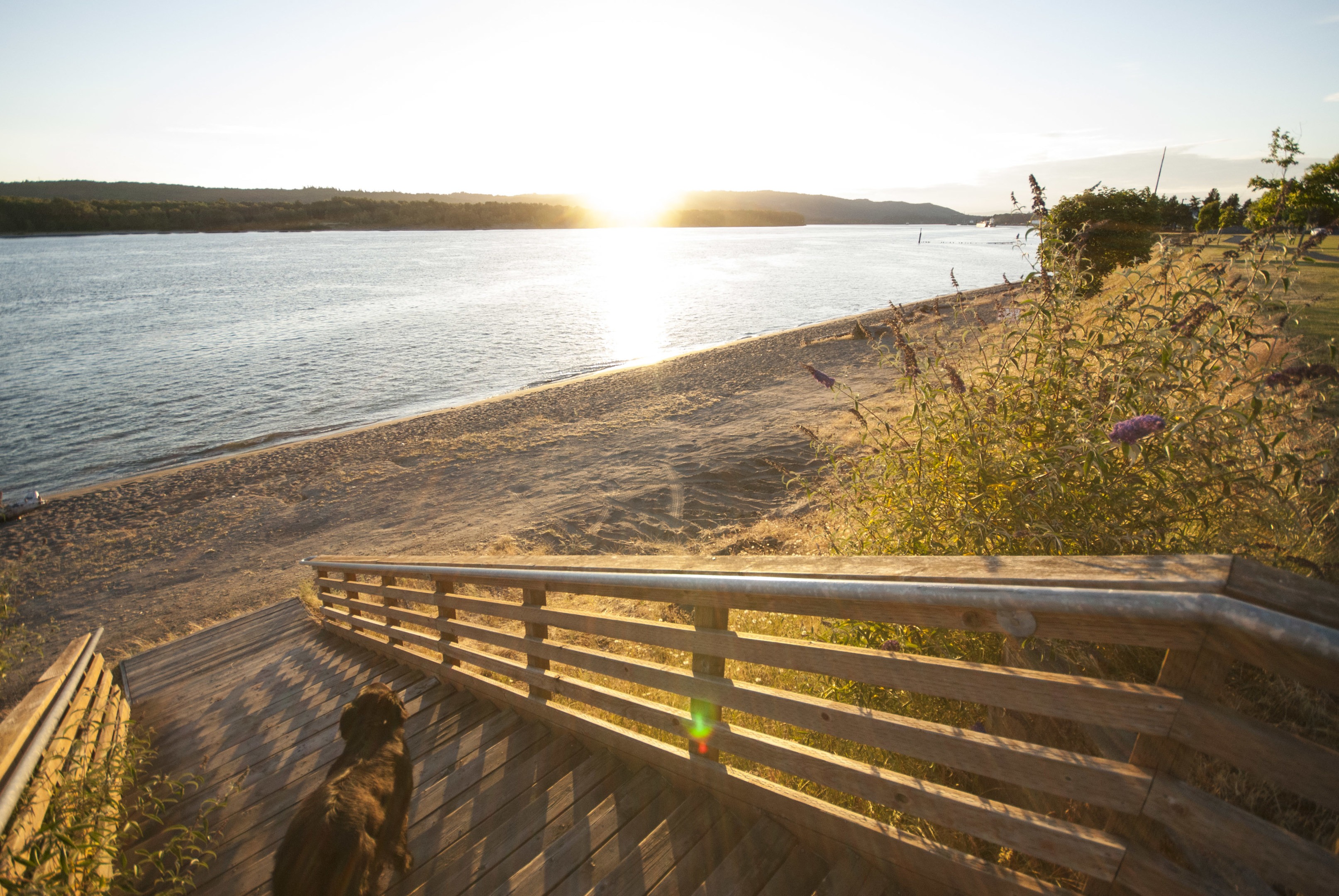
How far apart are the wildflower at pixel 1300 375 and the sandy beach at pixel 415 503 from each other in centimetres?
492

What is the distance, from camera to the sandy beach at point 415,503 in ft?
32.5

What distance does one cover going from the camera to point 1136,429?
194 cm

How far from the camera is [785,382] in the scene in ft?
64.0

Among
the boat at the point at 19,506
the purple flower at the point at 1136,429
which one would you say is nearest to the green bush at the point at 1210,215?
the purple flower at the point at 1136,429

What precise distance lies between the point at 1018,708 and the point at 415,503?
41.5ft

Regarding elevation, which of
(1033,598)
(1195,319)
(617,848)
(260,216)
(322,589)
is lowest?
(322,589)

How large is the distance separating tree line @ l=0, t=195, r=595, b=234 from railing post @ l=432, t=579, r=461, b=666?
146 meters

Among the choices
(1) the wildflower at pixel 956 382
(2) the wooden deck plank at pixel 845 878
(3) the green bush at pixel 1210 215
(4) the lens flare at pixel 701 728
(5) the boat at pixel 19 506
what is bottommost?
(5) the boat at pixel 19 506

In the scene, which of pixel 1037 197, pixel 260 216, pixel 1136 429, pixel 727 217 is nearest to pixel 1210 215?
pixel 1037 197

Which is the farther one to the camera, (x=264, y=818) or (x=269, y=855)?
(x=264, y=818)

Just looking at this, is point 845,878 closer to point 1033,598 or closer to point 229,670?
point 1033,598

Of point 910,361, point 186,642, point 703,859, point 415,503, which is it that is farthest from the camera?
point 415,503

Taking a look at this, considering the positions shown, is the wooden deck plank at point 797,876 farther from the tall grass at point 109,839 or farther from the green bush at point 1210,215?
the green bush at point 1210,215

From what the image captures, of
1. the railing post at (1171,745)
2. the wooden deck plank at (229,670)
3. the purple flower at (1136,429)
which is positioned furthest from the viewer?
the wooden deck plank at (229,670)
